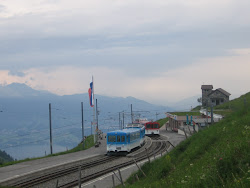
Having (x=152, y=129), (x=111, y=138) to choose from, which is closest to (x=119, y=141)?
(x=111, y=138)

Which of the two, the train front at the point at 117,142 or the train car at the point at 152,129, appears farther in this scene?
the train car at the point at 152,129

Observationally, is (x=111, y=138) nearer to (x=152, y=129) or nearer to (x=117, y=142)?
(x=117, y=142)

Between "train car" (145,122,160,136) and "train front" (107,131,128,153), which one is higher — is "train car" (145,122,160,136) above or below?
below

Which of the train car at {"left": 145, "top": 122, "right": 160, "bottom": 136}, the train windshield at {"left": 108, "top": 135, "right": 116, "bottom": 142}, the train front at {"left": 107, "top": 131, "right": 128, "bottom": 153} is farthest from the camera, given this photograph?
the train car at {"left": 145, "top": 122, "right": 160, "bottom": 136}

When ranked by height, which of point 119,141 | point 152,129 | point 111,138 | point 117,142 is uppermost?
point 111,138

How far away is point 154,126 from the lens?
62.9m

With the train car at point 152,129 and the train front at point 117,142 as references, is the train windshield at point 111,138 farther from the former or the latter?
the train car at point 152,129

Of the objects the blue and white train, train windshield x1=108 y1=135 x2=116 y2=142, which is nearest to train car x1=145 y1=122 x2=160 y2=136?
the blue and white train

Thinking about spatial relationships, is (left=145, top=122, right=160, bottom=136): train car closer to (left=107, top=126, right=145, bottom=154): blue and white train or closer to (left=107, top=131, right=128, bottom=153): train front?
(left=107, top=126, right=145, bottom=154): blue and white train

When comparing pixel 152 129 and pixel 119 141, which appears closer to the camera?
pixel 119 141

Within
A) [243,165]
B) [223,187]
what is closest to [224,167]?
[243,165]

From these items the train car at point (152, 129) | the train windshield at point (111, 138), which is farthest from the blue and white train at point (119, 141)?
the train car at point (152, 129)

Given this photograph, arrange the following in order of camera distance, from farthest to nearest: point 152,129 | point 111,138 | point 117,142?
point 152,129, point 111,138, point 117,142

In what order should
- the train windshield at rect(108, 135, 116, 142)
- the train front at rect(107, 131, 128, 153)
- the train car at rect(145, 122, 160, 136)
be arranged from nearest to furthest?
the train front at rect(107, 131, 128, 153) → the train windshield at rect(108, 135, 116, 142) → the train car at rect(145, 122, 160, 136)
